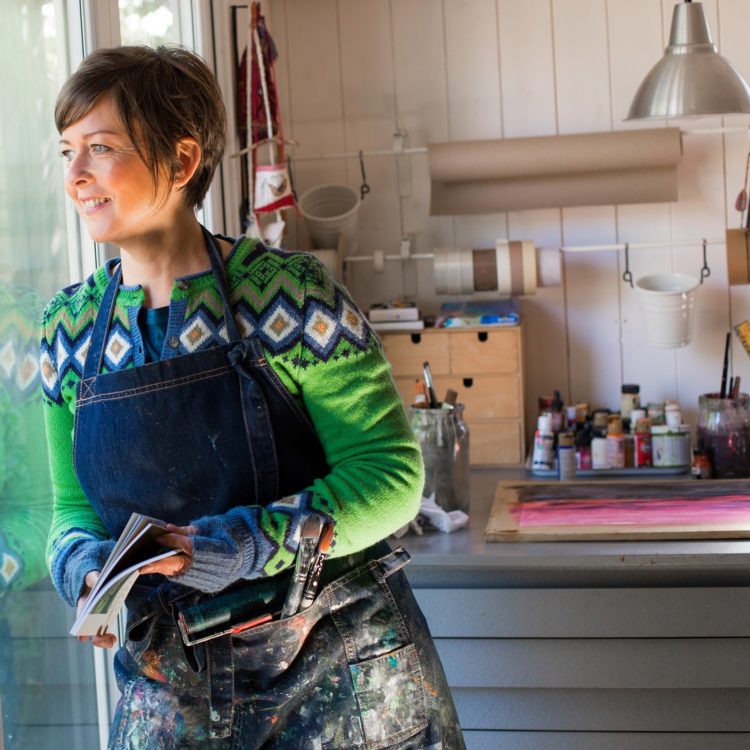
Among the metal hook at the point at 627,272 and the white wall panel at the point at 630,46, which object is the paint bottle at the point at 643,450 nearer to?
the metal hook at the point at 627,272

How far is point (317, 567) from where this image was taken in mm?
1231

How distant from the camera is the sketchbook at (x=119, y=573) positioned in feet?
3.39

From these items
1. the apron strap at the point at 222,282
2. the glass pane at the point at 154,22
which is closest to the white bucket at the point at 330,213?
the glass pane at the point at 154,22

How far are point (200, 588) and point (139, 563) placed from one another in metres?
0.12

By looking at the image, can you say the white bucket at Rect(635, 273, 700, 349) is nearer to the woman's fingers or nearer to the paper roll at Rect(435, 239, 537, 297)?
the paper roll at Rect(435, 239, 537, 297)

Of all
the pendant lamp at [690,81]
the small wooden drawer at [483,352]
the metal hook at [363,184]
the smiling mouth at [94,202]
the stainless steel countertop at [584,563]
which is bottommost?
the stainless steel countertop at [584,563]

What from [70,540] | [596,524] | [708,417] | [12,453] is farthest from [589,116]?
[70,540]

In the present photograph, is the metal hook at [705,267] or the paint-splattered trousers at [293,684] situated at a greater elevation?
the metal hook at [705,267]

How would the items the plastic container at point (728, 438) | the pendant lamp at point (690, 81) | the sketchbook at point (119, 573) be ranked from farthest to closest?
the plastic container at point (728, 438) < the pendant lamp at point (690, 81) < the sketchbook at point (119, 573)

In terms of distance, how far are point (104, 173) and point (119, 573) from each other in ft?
1.32

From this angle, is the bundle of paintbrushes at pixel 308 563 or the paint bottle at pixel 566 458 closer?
the bundle of paintbrushes at pixel 308 563

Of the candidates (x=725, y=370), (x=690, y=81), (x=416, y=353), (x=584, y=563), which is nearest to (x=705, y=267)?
(x=725, y=370)

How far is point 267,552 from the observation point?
117 cm

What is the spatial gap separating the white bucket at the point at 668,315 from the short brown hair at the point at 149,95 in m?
1.80
